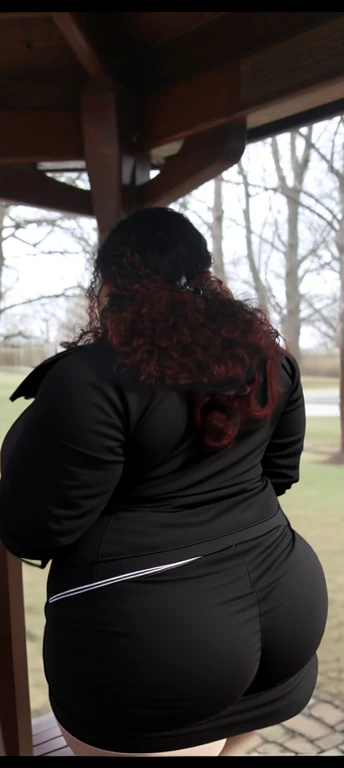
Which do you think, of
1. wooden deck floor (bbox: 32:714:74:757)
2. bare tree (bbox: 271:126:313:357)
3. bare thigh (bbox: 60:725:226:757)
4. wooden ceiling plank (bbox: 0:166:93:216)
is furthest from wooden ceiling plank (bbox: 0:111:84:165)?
wooden deck floor (bbox: 32:714:74:757)

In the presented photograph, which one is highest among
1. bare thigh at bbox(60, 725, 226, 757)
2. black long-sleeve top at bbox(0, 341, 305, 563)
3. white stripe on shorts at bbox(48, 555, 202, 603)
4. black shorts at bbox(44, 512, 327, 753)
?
black long-sleeve top at bbox(0, 341, 305, 563)

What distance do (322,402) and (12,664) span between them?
5.39ft

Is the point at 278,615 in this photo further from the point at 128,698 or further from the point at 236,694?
the point at 128,698

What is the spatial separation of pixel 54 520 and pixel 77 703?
0.77 feet

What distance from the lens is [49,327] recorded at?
2.02 metres

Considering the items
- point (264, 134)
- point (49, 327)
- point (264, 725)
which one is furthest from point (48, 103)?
point (264, 725)

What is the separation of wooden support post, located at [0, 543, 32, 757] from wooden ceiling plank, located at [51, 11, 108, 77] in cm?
100

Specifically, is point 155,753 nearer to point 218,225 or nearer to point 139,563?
point 139,563

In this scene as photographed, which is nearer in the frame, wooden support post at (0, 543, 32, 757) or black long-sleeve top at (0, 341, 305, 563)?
black long-sleeve top at (0, 341, 305, 563)

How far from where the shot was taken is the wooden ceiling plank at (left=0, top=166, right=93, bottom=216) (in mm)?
1652

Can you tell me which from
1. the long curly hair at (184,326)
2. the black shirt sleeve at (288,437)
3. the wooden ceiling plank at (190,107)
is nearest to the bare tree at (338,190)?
the wooden ceiling plank at (190,107)

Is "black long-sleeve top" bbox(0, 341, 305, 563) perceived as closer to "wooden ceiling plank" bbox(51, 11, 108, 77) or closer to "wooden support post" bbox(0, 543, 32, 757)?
"wooden support post" bbox(0, 543, 32, 757)

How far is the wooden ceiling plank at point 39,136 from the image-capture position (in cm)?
150

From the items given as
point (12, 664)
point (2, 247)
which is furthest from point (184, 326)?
point (2, 247)
